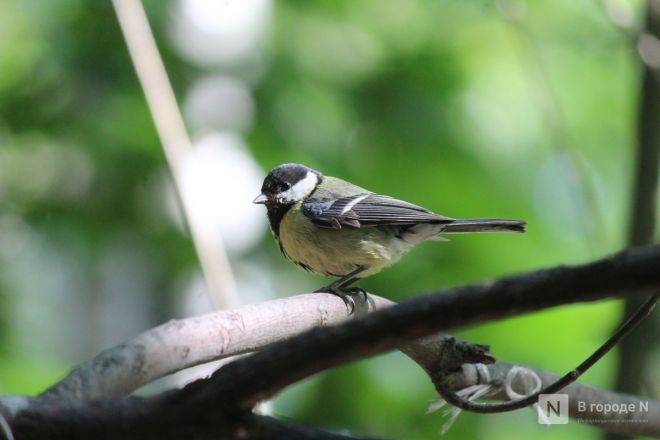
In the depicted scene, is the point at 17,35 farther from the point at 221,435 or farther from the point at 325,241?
the point at 221,435

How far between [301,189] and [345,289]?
0.68m

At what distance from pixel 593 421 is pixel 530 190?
61.8 inches

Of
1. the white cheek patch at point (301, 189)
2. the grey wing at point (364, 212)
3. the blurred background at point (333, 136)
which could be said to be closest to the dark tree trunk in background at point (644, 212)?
the blurred background at point (333, 136)

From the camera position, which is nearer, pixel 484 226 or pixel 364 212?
pixel 484 226

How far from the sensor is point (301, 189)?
298 cm

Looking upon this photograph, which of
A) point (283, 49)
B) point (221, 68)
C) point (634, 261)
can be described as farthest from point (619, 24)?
point (634, 261)

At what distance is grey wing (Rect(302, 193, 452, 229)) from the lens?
273 cm

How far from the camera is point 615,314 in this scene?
9.89 feet

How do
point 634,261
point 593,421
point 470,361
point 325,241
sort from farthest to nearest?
point 325,241, point 593,421, point 470,361, point 634,261

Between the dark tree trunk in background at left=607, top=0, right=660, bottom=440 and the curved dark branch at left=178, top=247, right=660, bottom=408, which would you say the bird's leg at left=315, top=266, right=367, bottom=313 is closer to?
the dark tree trunk in background at left=607, top=0, right=660, bottom=440

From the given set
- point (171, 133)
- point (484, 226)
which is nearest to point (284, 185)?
point (171, 133)

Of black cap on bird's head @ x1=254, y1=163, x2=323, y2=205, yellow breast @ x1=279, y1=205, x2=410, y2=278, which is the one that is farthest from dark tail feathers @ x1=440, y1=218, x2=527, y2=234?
black cap on bird's head @ x1=254, y1=163, x2=323, y2=205

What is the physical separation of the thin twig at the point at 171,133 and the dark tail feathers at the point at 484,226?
2.62ft

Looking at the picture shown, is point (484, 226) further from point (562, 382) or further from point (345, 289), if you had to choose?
point (562, 382)
